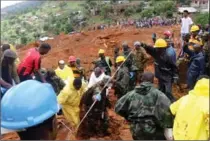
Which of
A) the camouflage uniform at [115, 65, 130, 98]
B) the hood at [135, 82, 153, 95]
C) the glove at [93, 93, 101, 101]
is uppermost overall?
the hood at [135, 82, 153, 95]

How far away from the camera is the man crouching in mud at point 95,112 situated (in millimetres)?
7160

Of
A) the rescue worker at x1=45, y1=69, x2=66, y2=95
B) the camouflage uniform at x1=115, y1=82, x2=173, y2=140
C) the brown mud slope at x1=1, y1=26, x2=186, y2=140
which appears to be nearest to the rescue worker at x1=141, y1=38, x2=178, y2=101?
the rescue worker at x1=45, y1=69, x2=66, y2=95

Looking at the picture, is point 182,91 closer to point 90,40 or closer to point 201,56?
point 201,56

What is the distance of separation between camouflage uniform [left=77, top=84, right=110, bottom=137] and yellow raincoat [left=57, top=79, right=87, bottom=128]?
12 centimetres

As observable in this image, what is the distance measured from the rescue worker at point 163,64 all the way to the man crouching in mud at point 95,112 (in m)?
1.18

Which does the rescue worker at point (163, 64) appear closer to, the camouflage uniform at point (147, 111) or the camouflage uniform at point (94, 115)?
the camouflage uniform at point (94, 115)

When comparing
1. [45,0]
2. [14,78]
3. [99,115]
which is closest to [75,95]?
[99,115]

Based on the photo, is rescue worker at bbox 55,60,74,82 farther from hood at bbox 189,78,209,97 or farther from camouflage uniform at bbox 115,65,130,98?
hood at bbox 189,78,209,97

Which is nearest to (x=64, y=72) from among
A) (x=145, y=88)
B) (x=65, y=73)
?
(x=65, y=73)

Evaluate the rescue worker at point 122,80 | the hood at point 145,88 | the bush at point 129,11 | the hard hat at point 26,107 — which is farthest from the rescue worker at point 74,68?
the bush at point 129,11

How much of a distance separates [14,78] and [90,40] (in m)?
18.6

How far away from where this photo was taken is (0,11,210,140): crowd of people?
270cm

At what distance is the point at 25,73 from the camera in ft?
23.8

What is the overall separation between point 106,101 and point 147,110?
8.81 feet
